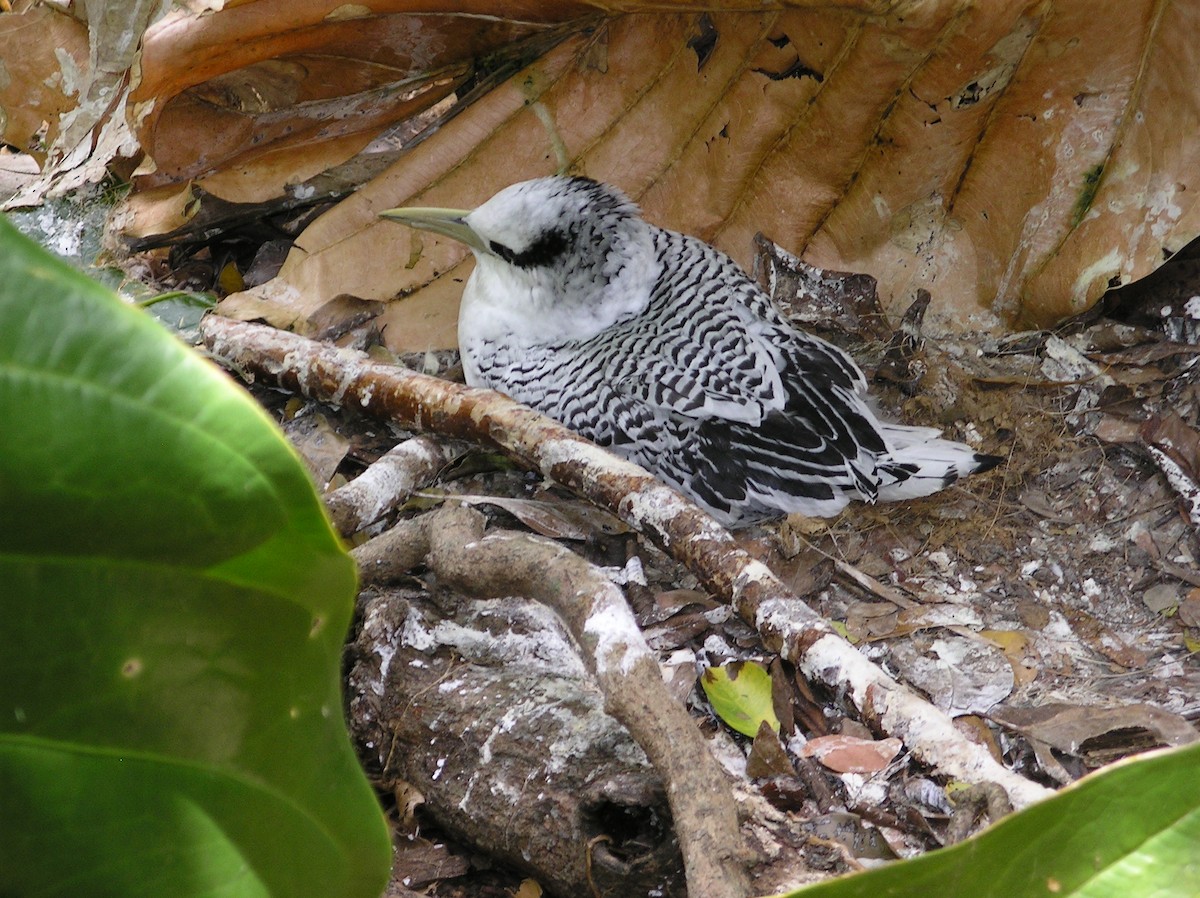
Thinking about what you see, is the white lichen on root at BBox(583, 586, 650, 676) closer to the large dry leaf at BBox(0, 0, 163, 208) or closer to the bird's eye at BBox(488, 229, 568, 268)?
the bird's eye at BBox(488, 229, 568, 268)

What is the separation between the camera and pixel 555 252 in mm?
3373

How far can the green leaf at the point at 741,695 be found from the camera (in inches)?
80.6

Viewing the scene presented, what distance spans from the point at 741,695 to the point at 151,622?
1480 millimetres

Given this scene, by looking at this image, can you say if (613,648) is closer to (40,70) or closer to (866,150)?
(866,150)

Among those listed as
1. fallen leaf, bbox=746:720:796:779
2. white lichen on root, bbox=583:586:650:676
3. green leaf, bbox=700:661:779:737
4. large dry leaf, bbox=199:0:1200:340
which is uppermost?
large dry leaf, bbox=199:0:1200:340

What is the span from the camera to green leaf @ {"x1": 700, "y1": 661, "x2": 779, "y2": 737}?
6.72 ft

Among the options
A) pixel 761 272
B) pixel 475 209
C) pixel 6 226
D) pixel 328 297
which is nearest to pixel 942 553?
pixel 761 272

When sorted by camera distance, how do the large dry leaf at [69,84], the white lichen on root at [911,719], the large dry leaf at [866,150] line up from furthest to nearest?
the large dry leaf at [69,84], the large dry leaf at [866,150], the white lichen on root at [911,719]

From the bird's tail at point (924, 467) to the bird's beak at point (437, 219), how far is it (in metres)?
1.41

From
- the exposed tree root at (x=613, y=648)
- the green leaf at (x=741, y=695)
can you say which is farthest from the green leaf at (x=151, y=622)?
the green leaf at (x=741, y=695)

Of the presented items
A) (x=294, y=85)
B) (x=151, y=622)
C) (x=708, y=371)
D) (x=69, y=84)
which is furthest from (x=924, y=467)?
(x=69, y=84)

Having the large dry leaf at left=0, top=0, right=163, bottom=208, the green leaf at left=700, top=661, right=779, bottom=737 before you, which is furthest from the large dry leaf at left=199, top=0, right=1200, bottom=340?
the green leaf at left=700, top=661, right=779, bottom=737

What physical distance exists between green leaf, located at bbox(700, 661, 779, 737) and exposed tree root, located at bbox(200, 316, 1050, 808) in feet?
0.35

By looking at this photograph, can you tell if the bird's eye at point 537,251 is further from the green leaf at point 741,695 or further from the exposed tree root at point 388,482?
the green leaf at point 741,695
